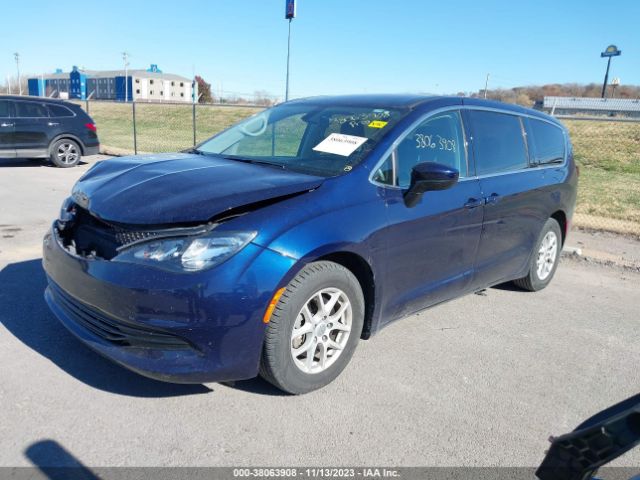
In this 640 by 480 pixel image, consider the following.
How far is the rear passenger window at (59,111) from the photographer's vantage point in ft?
41.3

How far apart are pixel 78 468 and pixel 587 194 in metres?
11.0

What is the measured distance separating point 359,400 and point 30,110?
39.6 feet

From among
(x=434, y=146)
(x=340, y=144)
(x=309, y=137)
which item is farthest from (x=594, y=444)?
(x=309, y=137)

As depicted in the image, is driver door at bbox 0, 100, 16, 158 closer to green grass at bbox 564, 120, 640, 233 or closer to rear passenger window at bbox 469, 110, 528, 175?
rear passenger window at bbox 469, 110, 528, 175

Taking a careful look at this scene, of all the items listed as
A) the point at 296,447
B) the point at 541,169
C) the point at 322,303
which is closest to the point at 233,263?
the point at 322,303

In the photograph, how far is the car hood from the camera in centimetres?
289

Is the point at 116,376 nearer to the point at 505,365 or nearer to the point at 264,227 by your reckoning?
the point at 264,227

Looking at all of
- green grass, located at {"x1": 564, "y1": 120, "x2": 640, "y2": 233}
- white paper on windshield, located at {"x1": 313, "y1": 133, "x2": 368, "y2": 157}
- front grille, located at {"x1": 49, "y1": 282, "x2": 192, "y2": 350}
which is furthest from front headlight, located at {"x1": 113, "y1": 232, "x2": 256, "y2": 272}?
green grass, located at {"x1": 564, "y1": 120, "x2": 640, "y2": 233}

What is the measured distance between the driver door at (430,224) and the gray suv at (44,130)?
1116cm

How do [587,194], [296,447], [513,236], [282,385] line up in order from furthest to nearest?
[587,194]
[513,236]
[282,385]
[296,447]

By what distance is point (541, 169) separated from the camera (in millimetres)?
4965

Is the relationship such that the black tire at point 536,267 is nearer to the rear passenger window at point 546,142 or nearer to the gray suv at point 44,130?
the rear passenger window at point 546,142

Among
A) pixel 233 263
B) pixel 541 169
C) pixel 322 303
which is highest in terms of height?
pixel 541 169

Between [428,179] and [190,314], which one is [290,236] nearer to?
[190,314]
